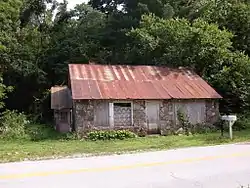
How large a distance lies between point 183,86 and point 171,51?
627 cm

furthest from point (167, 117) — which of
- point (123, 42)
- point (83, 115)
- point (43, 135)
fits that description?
point (123, 42)

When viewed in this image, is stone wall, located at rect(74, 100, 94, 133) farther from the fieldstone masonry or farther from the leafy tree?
the leafy tree

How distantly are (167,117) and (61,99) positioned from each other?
25.1 feet

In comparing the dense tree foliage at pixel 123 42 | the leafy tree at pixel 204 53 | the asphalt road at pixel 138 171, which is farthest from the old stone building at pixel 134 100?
the asphalt road at pixel 138 171

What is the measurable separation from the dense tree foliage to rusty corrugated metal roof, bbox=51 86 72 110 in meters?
3.26

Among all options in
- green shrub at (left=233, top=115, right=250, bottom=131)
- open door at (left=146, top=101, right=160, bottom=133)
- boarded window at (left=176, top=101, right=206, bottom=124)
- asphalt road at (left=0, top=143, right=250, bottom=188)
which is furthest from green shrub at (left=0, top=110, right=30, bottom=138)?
green shrub at (left=233, top=115, right=250, bottom=131)

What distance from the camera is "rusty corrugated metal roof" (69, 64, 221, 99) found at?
74.2 feet

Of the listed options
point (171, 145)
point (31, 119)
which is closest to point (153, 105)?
point (171, 145)

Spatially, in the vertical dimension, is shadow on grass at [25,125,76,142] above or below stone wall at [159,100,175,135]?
below

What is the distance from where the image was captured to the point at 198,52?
29828mm

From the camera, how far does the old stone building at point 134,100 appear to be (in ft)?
72.4

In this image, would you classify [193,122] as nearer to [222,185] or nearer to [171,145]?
[171,145]

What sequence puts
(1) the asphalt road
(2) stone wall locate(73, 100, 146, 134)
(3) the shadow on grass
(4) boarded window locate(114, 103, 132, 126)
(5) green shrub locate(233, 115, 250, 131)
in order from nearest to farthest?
(1) the asphalt road, (3) the shadow on grass, (2) stone wall locate(73, 100, 146, 134), (4) boarded window locate(114, 103, 132, 126), (5) green shrub locate(233, 115, 250, 131)

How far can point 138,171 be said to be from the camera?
10.4m
